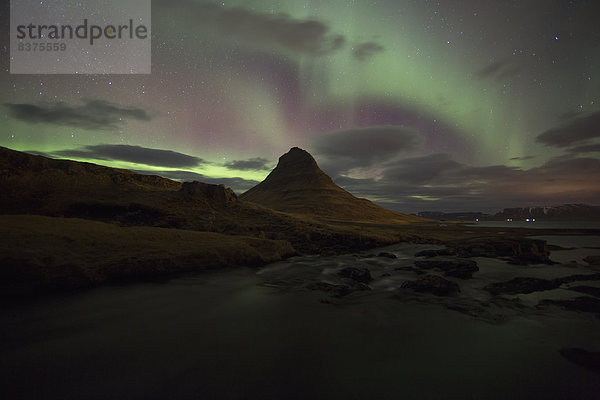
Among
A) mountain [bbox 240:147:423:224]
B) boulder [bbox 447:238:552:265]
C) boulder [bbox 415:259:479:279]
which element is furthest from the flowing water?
mountain [bbox 240:147:423:224]

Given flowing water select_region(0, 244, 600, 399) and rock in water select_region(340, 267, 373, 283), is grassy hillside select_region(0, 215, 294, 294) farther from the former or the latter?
rock in water select_region(340, 267, 373, 283)

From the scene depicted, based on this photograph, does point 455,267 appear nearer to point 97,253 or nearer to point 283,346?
point 283,346

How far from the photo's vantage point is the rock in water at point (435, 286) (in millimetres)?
11305

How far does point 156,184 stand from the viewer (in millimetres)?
37031

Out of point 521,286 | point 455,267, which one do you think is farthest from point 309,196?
point 521,286

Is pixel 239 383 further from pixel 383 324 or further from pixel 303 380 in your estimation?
pixel 383 324

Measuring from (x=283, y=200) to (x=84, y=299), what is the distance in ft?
413

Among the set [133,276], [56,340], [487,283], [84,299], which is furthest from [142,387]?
[487,283]

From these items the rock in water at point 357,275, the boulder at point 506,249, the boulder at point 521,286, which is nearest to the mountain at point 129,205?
the rock in water at point 357,275

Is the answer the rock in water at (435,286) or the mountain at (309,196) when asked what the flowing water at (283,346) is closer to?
the rock in water at (435,286)

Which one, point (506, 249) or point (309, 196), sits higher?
point (309, 196)

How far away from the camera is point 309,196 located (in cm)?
13462

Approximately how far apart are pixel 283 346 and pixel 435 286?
8.48m

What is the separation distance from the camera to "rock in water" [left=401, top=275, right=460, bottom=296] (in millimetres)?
11305
